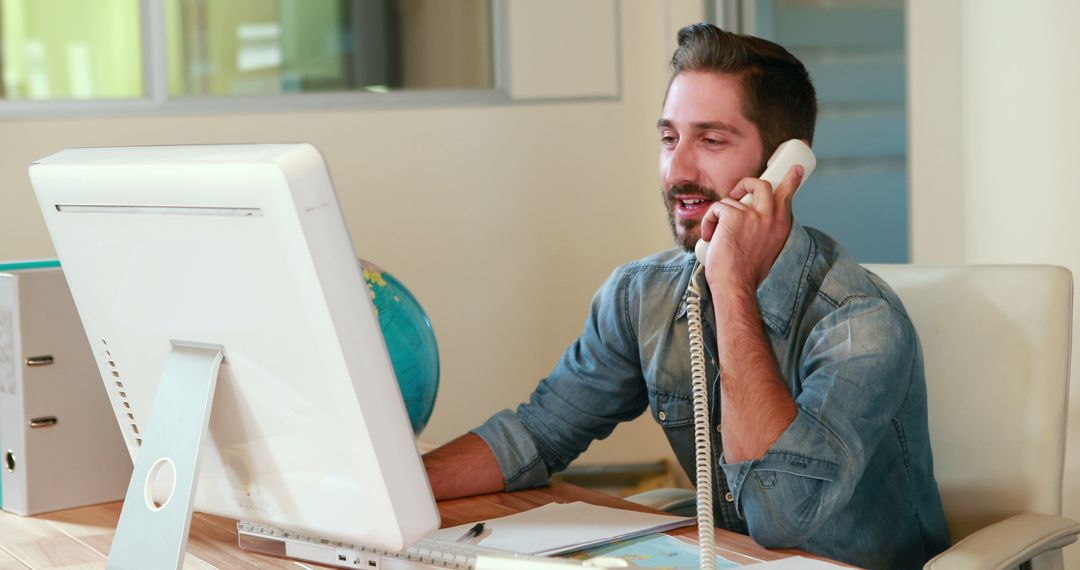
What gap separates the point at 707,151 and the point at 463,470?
1.84ft

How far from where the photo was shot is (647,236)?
3.53m

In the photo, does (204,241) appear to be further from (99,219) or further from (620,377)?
(620,377)

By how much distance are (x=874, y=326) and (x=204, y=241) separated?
0.82 meters

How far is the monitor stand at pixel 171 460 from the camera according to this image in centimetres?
113

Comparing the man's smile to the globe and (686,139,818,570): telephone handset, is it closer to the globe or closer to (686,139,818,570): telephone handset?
(686,139,818,570): telephone handset

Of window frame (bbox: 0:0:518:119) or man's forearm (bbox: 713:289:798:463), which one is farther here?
window frame (bbox: 0:0:518:119)

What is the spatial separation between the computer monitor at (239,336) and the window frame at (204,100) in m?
1.95

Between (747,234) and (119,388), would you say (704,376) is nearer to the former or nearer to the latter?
(747,234)

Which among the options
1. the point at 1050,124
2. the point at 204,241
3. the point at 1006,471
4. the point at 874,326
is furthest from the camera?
the point at 1050,124

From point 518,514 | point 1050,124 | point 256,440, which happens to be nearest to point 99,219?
point 256,440

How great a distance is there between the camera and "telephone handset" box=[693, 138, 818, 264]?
1.60 meters

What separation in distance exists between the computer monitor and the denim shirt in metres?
0.50

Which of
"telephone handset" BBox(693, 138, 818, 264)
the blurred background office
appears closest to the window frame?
the blurred background office

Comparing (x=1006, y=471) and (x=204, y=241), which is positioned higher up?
(x=204, y=241)
